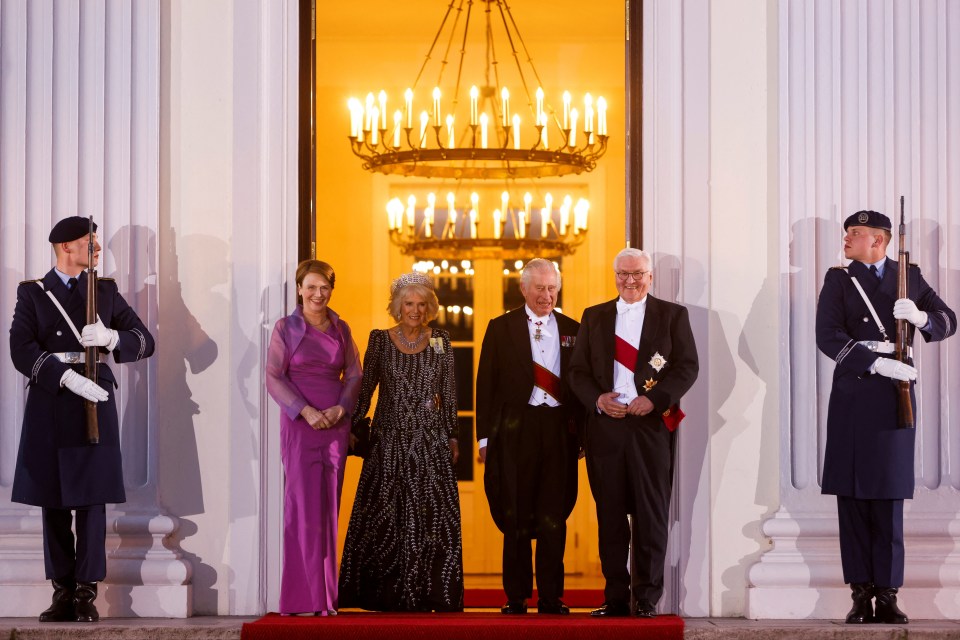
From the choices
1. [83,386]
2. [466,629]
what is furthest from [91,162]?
[466,629]

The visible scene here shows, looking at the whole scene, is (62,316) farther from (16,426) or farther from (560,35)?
(560,35)

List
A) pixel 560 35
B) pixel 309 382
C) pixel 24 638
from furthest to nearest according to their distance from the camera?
1. pixel 560 35
2. pixel 309 382
3. pixel 24 638

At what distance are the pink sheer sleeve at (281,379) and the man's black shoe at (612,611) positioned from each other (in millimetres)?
1449

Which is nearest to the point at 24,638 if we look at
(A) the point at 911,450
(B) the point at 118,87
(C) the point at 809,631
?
(B) the point at 118,87

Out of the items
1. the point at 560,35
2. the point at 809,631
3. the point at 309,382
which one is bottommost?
the point at 809,631

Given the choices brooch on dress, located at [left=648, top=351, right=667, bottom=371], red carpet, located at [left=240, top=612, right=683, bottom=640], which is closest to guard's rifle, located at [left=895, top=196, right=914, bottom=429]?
brooch on dress, located at [left=648, top=351, right=667, bottom=371]

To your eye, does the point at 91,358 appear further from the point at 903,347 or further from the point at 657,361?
the point at 903,347

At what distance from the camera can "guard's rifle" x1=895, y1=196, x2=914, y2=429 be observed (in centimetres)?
515

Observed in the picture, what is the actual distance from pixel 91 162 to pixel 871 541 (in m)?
3.61

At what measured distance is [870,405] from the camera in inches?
207

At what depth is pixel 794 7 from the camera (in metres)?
5.87

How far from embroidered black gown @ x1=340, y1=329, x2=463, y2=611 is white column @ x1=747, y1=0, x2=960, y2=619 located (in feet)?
4.68

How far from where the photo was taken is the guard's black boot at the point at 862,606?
5262mm

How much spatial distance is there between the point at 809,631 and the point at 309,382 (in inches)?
87.5
